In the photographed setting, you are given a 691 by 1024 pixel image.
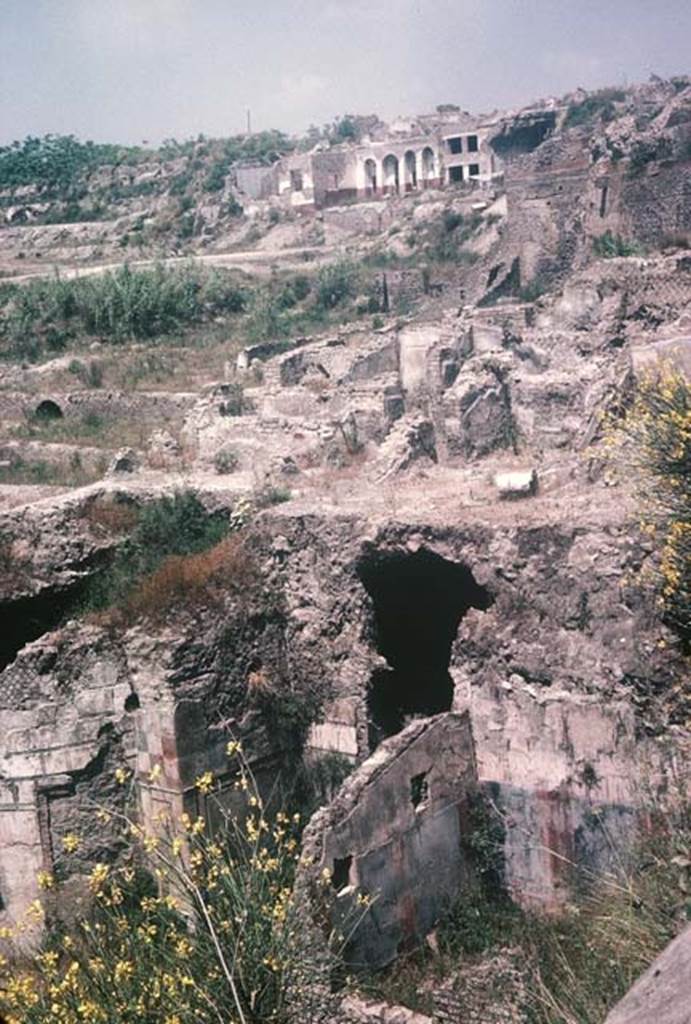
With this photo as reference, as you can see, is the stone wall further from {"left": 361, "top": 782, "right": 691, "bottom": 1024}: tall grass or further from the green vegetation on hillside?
the green vegetation on hillside

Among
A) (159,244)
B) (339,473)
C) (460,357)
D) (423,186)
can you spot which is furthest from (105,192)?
(339,473)

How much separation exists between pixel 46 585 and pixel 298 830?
11.8ft

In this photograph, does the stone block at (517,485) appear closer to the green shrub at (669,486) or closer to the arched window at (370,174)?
the green shrub at (669,486)

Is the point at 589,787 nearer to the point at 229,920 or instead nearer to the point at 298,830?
the point at 298,830

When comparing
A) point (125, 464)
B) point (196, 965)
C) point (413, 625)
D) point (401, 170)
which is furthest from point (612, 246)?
point (401, 170)

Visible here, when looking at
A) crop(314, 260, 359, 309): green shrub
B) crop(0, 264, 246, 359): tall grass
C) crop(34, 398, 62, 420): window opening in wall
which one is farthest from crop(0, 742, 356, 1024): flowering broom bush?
crop(314, 260, 359, 309): green shrub

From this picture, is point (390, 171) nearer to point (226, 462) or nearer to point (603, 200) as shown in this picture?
point (603, 200)

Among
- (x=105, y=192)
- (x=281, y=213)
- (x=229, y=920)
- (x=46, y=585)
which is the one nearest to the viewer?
(x=229, y=920)

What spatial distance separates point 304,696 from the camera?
11.8m

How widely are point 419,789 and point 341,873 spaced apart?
1.18 meters

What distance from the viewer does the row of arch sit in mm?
53500

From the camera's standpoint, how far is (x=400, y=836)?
1028cm

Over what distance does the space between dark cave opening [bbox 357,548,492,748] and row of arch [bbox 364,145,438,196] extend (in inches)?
1714

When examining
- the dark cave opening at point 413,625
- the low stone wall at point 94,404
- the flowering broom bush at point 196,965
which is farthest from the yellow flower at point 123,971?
the low stone wall at point 94,404
